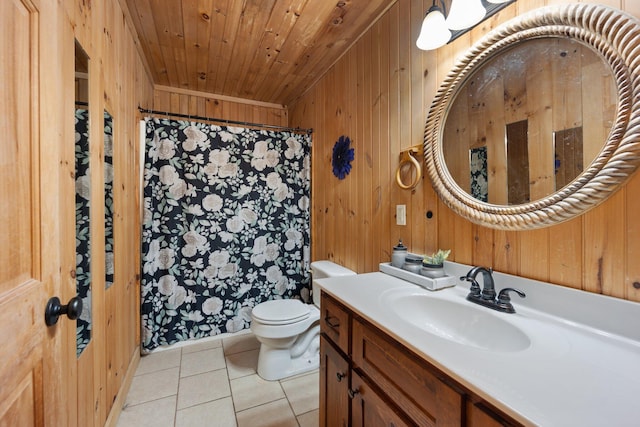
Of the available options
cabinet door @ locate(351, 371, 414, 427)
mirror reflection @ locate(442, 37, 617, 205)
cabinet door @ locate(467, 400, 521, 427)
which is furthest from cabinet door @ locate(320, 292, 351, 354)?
mirror reflection @ locate(442, 37, 617, 205)

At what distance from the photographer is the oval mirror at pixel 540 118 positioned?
2.38 ft

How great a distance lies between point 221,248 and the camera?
2.31m

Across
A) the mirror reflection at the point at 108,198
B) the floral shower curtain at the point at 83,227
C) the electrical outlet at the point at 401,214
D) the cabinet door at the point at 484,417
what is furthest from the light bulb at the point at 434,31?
the mirror reflection at the point at 108,198

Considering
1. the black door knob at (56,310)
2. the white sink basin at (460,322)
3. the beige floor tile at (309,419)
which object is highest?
the black door knob at (56,310)

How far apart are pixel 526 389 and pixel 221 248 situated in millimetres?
2213

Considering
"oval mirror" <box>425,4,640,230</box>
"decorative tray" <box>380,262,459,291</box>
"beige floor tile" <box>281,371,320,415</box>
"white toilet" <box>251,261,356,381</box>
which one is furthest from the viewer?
"white toilet" <box>251,261,356,381</box>

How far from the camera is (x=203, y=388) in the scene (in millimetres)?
1691

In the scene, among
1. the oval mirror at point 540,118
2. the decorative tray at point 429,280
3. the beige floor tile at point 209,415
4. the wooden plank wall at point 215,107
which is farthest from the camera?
the wooden plank wall at point 215,107

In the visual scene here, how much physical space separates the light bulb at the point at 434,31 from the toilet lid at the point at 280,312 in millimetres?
1709

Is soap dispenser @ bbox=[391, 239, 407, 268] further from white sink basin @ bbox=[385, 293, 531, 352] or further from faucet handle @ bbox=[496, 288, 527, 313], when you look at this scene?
faucet handle @ bbox=[496, 288, 527, 313]

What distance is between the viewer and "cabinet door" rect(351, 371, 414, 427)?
0.75m

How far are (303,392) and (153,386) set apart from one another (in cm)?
99

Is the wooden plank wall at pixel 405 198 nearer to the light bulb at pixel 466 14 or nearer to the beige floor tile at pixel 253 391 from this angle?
the light bulb at pixel 466 14

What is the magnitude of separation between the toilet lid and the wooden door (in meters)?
1.10
